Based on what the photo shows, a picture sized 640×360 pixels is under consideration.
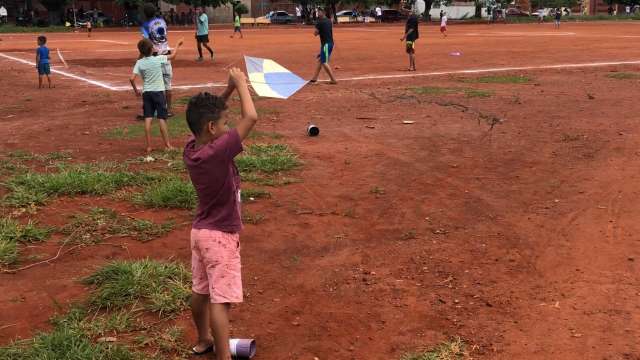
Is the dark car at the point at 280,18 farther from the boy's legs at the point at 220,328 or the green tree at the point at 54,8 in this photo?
the boy's legs at the point at 220,328

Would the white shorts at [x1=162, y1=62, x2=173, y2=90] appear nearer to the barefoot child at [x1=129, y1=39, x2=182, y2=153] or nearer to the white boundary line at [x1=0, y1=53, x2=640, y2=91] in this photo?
the barefoot child at [x1=129, y1=39, x2=182, y2=153]

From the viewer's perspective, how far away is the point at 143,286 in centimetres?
445

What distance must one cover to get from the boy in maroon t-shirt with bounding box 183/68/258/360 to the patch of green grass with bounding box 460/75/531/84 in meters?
12.7

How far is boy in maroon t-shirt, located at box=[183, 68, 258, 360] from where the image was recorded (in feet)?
10.8

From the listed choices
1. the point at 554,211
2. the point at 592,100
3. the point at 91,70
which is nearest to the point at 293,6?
the point at 91,70

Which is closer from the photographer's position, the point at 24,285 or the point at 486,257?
the point at 24,285

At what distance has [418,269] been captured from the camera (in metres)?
4.81

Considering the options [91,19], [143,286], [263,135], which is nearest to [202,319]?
[143,286]

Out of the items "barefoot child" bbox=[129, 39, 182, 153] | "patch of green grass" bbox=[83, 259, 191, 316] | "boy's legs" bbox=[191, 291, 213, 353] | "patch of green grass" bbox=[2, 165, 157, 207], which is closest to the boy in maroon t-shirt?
"boy's legs" bbox=[191, 291, 213, 353]

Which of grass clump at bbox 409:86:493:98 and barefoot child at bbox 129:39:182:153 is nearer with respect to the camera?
barefoot child at bbox 129:39:182:153

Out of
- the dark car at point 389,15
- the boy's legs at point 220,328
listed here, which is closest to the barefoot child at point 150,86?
the boy's legs at point 220,328

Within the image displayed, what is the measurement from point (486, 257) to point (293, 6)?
7290cm

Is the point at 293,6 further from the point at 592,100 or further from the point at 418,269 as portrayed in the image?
the point at 418,269

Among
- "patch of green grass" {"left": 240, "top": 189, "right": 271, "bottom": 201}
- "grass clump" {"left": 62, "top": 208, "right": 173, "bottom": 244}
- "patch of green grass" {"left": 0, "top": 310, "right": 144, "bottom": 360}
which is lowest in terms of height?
"patch of green grass" {"left": 0, "top": 310, "right": 144, "bottom": 360}
